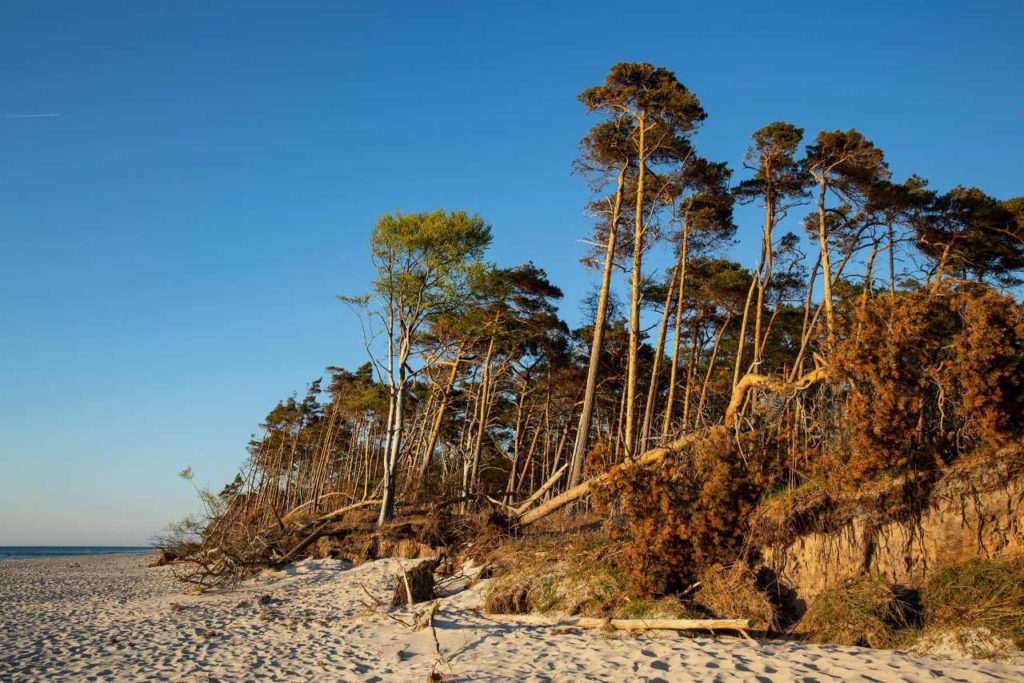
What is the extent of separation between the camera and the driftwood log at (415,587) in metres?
13.0

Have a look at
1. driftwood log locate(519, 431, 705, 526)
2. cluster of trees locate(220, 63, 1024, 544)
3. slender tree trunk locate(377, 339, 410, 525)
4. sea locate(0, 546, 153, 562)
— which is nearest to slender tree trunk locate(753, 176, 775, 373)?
cluster of trees locate(220, 63, 1024, 544)

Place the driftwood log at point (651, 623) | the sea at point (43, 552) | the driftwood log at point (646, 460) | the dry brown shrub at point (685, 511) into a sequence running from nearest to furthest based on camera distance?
the driftwood log at point (651, 623), the dry brown shrub at point (685, 511), the driftwood log at point (646, 460), the sea at point (43, 552)

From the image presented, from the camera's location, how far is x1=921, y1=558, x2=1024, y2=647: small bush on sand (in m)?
7.80

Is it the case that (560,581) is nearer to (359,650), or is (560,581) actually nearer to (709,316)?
(359,650)

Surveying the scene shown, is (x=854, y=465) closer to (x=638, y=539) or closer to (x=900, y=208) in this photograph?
(x=638, y=539)

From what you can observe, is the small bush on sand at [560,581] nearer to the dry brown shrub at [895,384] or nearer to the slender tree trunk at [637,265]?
the slender tree trunk at [637,265]

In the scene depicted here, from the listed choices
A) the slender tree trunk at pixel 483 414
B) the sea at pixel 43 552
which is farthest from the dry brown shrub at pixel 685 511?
the sea at pixel 43 552

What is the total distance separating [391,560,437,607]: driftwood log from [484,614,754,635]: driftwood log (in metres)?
2.94

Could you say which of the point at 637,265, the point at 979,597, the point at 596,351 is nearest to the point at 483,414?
the point at 596,351

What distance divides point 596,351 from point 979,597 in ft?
33.0

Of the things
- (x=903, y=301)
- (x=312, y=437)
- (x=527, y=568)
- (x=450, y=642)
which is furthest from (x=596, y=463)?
(x=312, y=437)

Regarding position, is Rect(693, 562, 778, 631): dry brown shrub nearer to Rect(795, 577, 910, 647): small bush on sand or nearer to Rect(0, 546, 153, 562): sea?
Rect(795, 577, 910, 647): small bush on sand

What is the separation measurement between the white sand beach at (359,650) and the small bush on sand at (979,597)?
2.89 ft

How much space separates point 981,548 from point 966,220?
1420 centimetres
